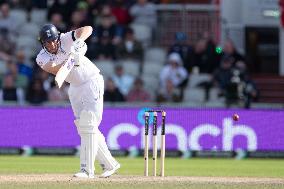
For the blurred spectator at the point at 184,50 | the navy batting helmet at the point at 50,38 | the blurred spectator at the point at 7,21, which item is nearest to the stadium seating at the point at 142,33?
the blurred spectator at the point at 184,50

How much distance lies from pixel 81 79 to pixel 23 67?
29.7 feet

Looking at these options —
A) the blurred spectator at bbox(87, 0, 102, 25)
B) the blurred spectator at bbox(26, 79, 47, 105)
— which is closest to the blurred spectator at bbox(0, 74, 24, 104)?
the blurred spectator at bbox(26, 79, 47, 105)

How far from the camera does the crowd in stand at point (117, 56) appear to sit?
21.0m

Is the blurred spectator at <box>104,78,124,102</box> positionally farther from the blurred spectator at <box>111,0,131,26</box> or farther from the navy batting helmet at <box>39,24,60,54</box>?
the navy batting helmet at <box>39,24,60,54</box>

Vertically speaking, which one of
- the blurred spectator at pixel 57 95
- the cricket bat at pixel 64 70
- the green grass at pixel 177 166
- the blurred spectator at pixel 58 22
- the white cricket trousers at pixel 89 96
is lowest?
the green grass at pixel 177 166

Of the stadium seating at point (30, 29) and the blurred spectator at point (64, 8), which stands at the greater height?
the blurred spectator at point (64, 8)

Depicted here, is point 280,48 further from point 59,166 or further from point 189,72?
point 59,166

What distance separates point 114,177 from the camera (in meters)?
13.6

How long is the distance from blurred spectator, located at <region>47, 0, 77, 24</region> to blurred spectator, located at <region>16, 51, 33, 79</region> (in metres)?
1.85

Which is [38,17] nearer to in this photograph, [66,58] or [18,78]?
[18,78]

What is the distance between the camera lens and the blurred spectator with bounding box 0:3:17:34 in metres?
23.5

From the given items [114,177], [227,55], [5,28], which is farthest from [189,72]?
[114,177]

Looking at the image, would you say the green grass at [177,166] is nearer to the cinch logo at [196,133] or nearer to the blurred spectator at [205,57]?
the cinch logo at [196,133]

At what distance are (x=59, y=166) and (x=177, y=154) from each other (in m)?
3.60
